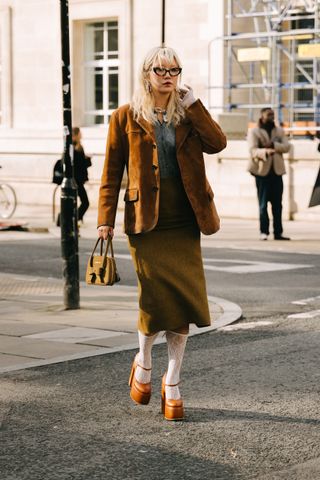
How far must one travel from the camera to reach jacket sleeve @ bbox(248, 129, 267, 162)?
56.6 ft

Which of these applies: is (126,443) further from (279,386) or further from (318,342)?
(318,342)

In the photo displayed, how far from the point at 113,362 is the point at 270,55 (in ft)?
51.7

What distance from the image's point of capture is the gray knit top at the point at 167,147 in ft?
20.2

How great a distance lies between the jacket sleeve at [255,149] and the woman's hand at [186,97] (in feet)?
36.2

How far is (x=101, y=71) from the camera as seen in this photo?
26.5m

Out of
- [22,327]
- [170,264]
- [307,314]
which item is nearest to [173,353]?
[170,264]

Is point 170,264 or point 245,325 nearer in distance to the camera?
point 170,264

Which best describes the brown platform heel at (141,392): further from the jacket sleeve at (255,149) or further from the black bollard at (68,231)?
the jacket sleeve at (255,149)

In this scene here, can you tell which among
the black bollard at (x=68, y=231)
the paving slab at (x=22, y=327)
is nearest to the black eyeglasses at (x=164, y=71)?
the paving slab at (x=22, y=327)

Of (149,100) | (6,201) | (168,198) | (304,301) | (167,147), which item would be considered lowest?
(6,201)

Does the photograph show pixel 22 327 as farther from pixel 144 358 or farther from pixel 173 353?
pixel 173 353

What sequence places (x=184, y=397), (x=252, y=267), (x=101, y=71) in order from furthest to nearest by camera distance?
1. (x=101, y=71)
2. (x=252, y=267)
3. (x=184, y=397)

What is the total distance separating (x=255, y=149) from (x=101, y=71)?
9734 millimetres

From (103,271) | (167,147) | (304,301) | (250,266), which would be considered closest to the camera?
(167,147)
